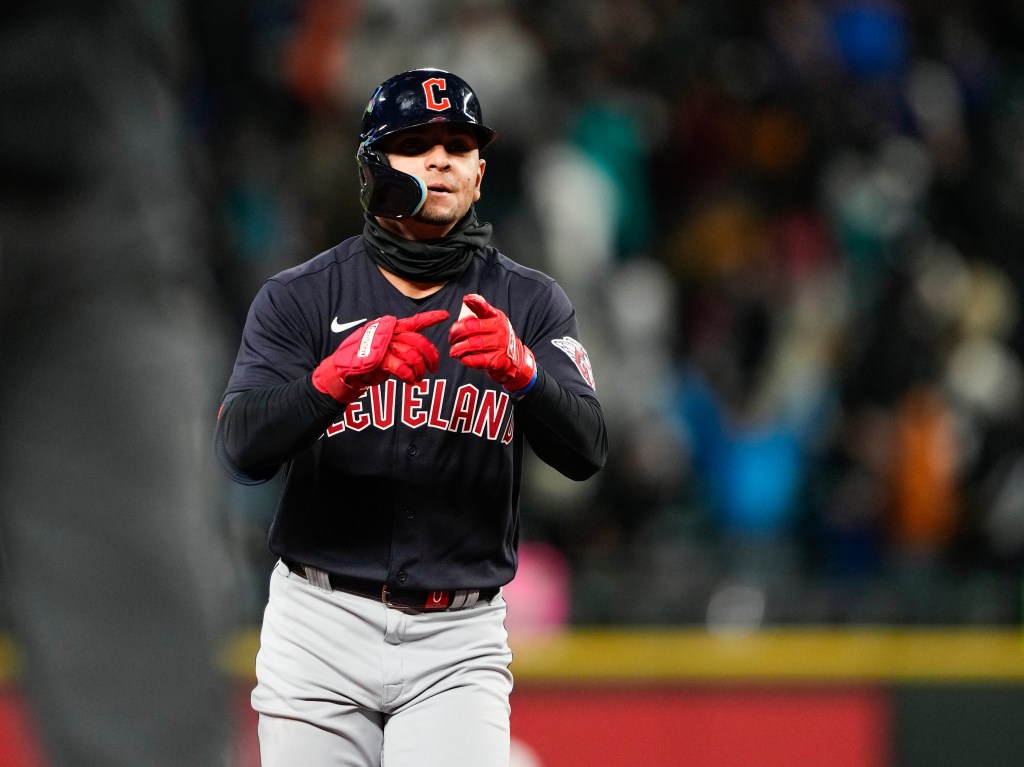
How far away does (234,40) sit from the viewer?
10.2m

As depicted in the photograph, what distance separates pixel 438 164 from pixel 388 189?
12cm

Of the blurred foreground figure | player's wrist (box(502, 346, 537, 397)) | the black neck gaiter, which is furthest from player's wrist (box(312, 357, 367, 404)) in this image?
the blurred foreground figure

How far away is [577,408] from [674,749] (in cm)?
355

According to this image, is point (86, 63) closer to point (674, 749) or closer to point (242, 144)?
point (674, 749)

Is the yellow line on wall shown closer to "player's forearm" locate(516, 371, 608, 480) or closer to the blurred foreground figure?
"player's forearm" locate(516, 371, 608, 480)

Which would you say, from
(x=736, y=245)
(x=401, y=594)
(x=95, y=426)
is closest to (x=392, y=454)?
(x=401, y=594)

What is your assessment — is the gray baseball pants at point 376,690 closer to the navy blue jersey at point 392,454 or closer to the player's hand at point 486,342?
the navy blue jersey at point 392,454

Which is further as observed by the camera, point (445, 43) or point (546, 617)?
point (445, 43)

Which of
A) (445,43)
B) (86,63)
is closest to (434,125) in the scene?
(86,63)

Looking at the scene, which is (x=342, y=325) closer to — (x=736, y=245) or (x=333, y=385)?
(x=333, y=385)

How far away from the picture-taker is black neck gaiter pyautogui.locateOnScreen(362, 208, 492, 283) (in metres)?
3.46

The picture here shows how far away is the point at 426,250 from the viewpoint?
136 inches

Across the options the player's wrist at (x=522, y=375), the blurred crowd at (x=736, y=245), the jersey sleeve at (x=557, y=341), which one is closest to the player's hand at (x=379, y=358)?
the player's wrist at (x=522, y=375)

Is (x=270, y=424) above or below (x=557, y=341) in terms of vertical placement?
below
